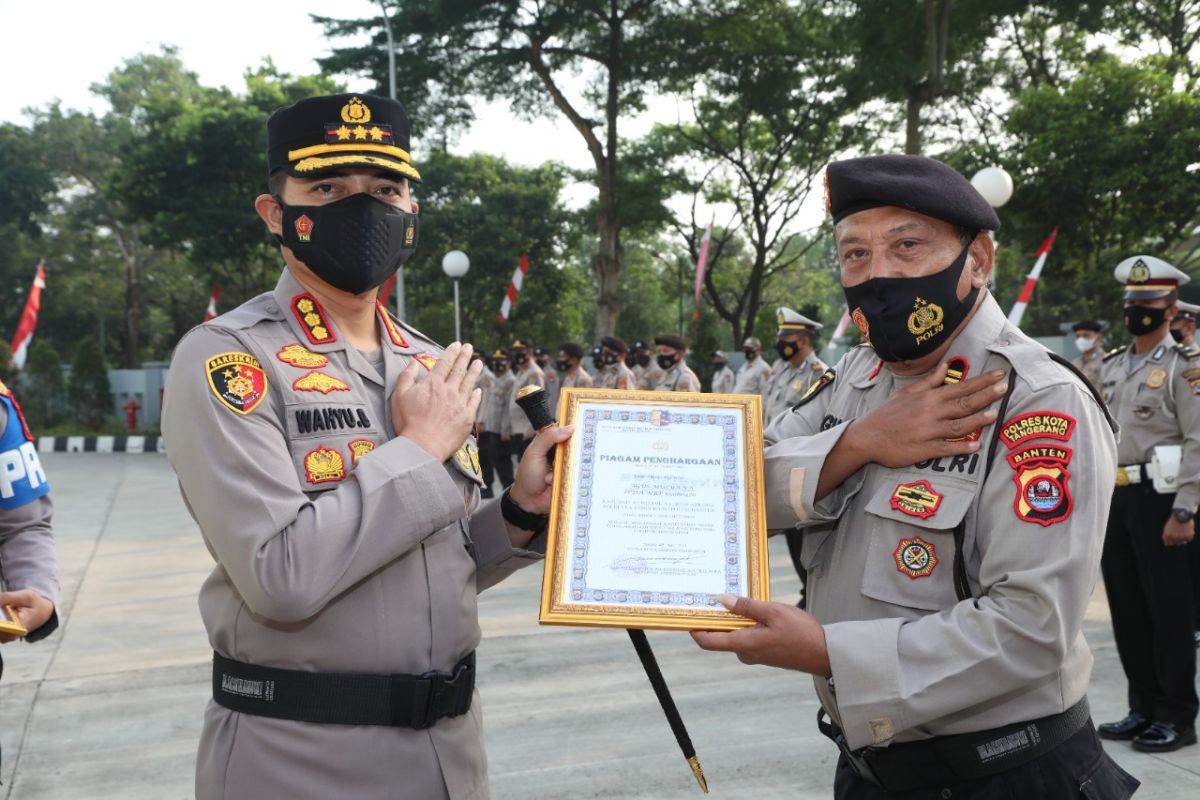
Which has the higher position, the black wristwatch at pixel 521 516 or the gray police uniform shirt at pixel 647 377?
the black wristwatch at pixel 521 516

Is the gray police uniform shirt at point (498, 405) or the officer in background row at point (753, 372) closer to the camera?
the officer in background row at point (753, 372)

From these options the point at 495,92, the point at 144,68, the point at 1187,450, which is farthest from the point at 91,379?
the point at 1187,450

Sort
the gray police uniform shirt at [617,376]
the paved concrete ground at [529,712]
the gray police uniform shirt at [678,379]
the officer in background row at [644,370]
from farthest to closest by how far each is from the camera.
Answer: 1. the officer in background row at [644,370]
2. the gray police uniform shirt at [617,376]
3. the gray police uniform shirt at [678,379]
4. the paved concrete ground at [529,712]

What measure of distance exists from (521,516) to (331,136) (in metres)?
0.89

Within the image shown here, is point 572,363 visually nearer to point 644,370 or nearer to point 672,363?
point 672,363

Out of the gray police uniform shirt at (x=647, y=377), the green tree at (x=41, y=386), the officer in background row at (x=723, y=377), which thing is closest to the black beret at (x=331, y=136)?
the gray police uniform shirt at (x=647, y=377)

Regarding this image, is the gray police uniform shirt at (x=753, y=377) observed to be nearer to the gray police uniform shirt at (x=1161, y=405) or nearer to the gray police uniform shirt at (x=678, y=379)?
the gray police uniform shirt at (x=678, y=379)

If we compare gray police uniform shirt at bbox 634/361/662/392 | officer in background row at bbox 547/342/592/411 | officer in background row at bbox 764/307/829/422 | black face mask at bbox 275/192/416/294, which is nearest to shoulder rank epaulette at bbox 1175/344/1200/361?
black face mask at bbox 275/192/416/294

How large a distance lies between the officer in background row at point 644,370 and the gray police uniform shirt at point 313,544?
13.1m

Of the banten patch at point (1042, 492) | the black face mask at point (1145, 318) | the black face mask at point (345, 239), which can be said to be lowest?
the banten patch at point (1042, 492)

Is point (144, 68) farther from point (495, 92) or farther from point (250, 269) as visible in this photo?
point (495, 92)

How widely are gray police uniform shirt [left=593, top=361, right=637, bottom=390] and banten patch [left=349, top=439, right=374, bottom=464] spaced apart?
12.6 m

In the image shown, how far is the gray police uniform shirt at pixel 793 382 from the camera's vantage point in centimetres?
997

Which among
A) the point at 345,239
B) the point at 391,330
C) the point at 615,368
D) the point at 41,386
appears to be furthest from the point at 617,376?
the point at 41,386
